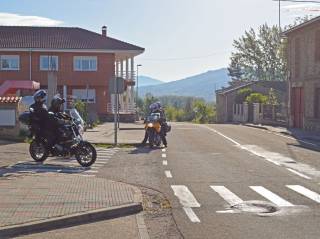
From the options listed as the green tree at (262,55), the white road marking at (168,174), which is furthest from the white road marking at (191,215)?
the green tree at (262,55)

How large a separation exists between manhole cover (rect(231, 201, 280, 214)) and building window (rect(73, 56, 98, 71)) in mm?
43140

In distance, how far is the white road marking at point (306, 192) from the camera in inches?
432

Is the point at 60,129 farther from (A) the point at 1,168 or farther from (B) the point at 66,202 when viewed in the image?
(B) the point at 66,202

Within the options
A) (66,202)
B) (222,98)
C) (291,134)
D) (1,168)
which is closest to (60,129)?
(1,168)

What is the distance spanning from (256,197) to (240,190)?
863mm

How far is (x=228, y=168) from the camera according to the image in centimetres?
1576

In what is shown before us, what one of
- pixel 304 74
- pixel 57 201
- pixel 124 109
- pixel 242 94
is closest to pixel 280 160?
pixel 57 201

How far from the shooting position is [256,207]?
10055mm

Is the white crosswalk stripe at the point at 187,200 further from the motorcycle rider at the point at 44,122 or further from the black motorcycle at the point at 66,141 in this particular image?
the motorcycle rider at the point at 44,122

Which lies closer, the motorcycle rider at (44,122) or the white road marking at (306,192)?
the white road marking at (306,192)

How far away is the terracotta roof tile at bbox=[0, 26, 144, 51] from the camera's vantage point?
170 feet

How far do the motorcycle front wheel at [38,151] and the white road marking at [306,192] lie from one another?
6477 mm

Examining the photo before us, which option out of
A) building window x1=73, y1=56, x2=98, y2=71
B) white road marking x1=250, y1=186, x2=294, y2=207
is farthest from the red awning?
white road marking x1=250, y1=186, x2=294, y2=207

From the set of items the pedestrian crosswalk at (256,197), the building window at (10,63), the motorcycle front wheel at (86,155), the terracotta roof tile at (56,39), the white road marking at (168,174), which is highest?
the terracotta roof tile at (56,39)
